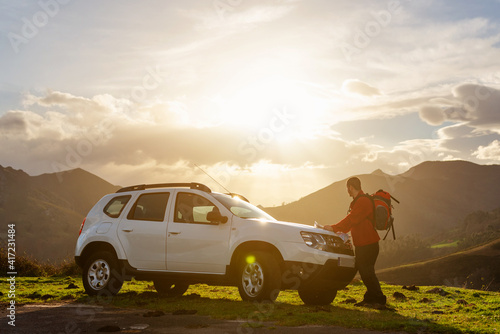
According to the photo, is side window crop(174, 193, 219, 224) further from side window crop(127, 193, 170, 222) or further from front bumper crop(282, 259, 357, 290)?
front bumper crop(282, 259, 357, 290)

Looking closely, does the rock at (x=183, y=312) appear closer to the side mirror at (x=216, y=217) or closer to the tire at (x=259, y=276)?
the tire at (x=259, y=276)

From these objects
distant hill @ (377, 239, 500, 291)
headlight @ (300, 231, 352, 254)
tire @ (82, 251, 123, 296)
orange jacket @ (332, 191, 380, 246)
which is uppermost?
orange jacket @ (332, 191, 380, 246)

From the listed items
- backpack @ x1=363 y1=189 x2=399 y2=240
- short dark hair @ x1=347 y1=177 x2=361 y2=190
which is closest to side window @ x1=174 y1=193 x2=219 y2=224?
short dark hair @ x1=347 y1=177 x2=361 y2=190

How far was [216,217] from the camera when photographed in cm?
927

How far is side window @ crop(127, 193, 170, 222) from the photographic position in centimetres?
1009

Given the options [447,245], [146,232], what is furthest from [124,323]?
[447,245]

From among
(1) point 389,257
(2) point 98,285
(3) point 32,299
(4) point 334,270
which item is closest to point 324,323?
(4) point 334,270

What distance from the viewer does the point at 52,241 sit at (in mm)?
183625

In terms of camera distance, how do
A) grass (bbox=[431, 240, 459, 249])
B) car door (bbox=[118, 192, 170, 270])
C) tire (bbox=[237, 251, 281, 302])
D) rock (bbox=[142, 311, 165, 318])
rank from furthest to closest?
grass (bbox=[431, 240, 459, 249]), car door (bbox=[118, 192, 170, 270]), tire (bbox=[237, 251, 281, 302]), rock (bbox=[142, 311, 165, 318])

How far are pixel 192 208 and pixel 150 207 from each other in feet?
2.98

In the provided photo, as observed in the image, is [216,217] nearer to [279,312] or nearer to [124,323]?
[279,312]

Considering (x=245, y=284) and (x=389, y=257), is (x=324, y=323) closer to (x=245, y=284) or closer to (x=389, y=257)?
(x=245, y=284)

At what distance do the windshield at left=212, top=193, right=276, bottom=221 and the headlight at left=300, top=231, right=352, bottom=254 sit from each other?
1.17 m

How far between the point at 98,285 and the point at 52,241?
186851 mm
